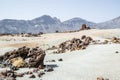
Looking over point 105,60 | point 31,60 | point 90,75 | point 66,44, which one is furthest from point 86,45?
point 90,75

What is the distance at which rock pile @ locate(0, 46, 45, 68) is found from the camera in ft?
102

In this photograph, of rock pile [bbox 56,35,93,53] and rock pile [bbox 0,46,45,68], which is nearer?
rock pile [bbox 0,46,45,68]

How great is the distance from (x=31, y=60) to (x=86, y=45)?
620 inches

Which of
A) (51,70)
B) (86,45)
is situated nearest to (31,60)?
(51,70)

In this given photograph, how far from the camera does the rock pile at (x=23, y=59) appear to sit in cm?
3111

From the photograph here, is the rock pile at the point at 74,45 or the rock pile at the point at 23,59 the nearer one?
the rock pile at the point at 23,59

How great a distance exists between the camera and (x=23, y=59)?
3278 centimetres

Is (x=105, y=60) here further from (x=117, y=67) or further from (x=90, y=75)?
(x=90, y=75)

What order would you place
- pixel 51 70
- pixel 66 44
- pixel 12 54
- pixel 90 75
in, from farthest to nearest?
pixel 66 44
pixel 12 54
pixel 51 70
pixel 90 75

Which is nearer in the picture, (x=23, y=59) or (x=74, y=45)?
(x=23, y=59)

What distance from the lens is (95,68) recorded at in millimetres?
29719

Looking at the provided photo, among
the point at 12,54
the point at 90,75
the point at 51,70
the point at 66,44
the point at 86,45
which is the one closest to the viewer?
the point at 90,75

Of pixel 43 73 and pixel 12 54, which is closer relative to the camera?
pixel 43 73

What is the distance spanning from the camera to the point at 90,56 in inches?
1425
